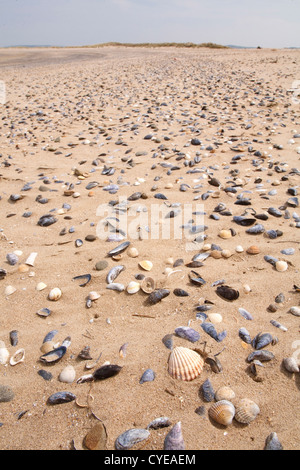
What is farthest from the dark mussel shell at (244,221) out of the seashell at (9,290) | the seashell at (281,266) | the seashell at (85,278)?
the seashell at (9,290)

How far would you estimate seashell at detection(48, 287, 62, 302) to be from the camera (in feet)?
7.52

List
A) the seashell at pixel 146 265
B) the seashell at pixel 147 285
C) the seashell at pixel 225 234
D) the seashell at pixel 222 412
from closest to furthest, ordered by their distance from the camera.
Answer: the seashell at pixel 222 412
the seashell at pixel 147 285
the seashell at pixel 146 265
the seashell at pixel 225 234

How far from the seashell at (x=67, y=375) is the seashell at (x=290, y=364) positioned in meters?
1.25

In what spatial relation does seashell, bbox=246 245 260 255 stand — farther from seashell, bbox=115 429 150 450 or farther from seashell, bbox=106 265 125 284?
seashell, bbox=115 429 150 450

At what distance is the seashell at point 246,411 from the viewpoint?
4.87 feet

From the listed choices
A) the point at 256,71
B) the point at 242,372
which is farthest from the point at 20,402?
the point at 256,71

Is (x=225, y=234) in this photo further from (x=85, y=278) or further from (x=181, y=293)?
(x=85, y=278)

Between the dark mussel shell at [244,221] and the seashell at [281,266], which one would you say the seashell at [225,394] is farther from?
the dark mussel shell at [244,221]

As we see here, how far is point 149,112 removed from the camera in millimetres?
7316

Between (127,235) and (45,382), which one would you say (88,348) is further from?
(127,235)

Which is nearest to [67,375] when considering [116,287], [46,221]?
[116,287]

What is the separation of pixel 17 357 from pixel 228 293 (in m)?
1.51

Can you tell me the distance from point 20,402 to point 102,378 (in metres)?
0.46

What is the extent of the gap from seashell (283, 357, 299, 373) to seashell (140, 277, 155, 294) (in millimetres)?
1018
